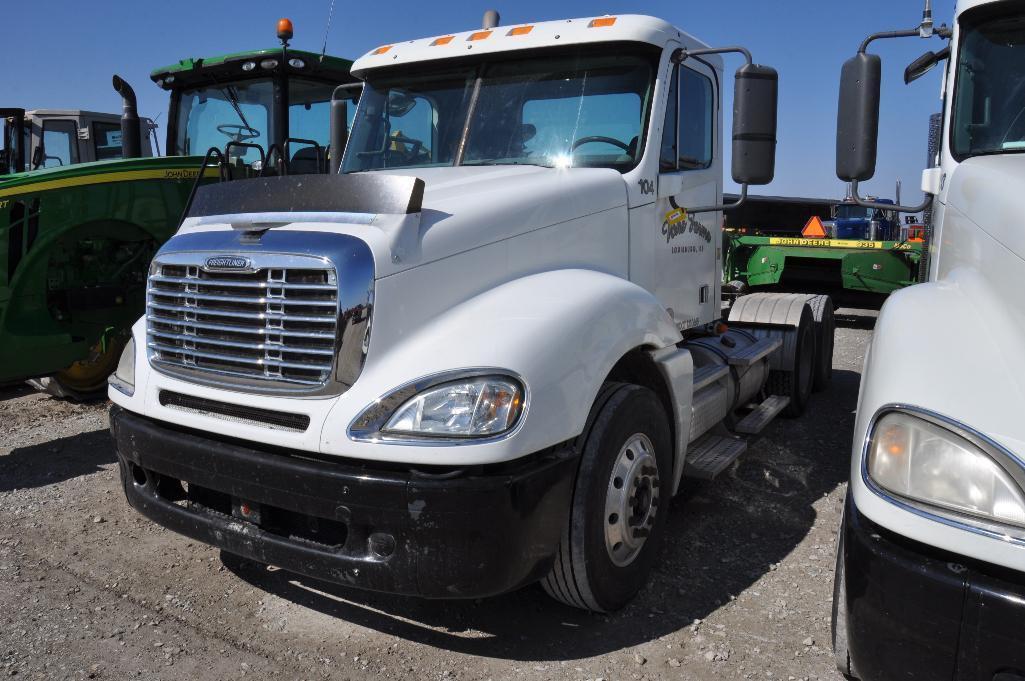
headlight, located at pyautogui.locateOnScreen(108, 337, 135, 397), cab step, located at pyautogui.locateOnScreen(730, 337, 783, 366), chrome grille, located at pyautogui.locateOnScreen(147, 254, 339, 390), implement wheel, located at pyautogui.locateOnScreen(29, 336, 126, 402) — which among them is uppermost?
chrome grille, located at pyautogui.locateOnScreen(147, 254, 339, 390)

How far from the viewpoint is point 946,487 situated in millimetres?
1896

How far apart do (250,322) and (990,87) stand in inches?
128

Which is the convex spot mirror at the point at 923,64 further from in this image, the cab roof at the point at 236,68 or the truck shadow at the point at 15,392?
the truck shadow at the point at 15,392

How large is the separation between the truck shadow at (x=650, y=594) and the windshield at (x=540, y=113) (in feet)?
6.22

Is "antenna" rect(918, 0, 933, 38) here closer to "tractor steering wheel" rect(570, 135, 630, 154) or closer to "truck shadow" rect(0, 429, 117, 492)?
"tractor steering wheel" rect(570, 135, 630, 154)

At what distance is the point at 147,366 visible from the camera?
3.28 m

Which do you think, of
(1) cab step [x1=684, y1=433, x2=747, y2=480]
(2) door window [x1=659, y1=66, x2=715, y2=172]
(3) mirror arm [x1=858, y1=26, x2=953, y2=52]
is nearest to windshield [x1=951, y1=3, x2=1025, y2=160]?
(3) mirror arm [x1=858, y1=26, x2=953, y2=52]

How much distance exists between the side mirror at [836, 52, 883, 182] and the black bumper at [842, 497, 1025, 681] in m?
2.01

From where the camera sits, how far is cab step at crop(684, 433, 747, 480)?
3.99m

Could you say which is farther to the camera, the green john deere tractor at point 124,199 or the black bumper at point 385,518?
the green john deere tractor at point 124,199

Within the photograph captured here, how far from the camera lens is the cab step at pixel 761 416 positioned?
5.09 m

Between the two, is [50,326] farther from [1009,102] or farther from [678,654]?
[1009,102]

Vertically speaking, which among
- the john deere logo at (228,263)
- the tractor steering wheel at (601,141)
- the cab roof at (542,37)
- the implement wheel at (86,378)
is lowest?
the implement wheel at (86,378)

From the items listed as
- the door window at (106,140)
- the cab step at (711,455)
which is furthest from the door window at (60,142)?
the cab step at (711,455)
